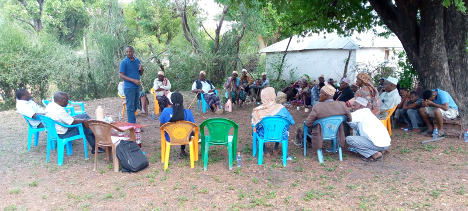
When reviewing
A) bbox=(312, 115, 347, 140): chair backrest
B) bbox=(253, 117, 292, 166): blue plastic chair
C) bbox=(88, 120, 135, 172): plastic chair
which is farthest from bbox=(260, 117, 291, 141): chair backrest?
bbox=(88, 120, 135, 172): plastic chair

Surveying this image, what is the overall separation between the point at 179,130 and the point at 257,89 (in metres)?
6.64

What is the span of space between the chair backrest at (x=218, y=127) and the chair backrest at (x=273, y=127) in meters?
0.49

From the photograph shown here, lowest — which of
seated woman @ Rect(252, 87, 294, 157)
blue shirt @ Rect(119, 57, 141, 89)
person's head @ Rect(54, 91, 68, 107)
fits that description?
seated woman @ Rect(252, 87, 294, 157)

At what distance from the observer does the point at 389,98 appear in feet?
21.7

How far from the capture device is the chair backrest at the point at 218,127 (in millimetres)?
4766

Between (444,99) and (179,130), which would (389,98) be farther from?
(179,130)

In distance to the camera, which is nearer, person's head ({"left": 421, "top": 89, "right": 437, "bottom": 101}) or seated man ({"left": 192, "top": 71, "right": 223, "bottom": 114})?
person's head ({"left": 421, "top": 89, "right": 437, "bottom": 101})

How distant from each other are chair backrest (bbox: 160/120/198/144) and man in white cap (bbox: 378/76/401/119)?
4.11 meters

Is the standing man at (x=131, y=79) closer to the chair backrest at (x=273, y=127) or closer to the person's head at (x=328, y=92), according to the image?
the chair backrest at (x=273, y=127)

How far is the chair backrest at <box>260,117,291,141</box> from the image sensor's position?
4.96m

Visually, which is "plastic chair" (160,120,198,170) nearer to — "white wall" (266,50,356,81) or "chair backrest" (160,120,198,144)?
"chair backrest" (160,120,198,144)

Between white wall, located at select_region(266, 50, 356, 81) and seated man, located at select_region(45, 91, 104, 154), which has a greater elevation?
white wall, located at select_region(266, 50, 356, 81)

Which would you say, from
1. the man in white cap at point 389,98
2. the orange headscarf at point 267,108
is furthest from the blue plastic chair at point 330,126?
the man in white cap at point 389,98

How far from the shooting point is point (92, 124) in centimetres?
478
